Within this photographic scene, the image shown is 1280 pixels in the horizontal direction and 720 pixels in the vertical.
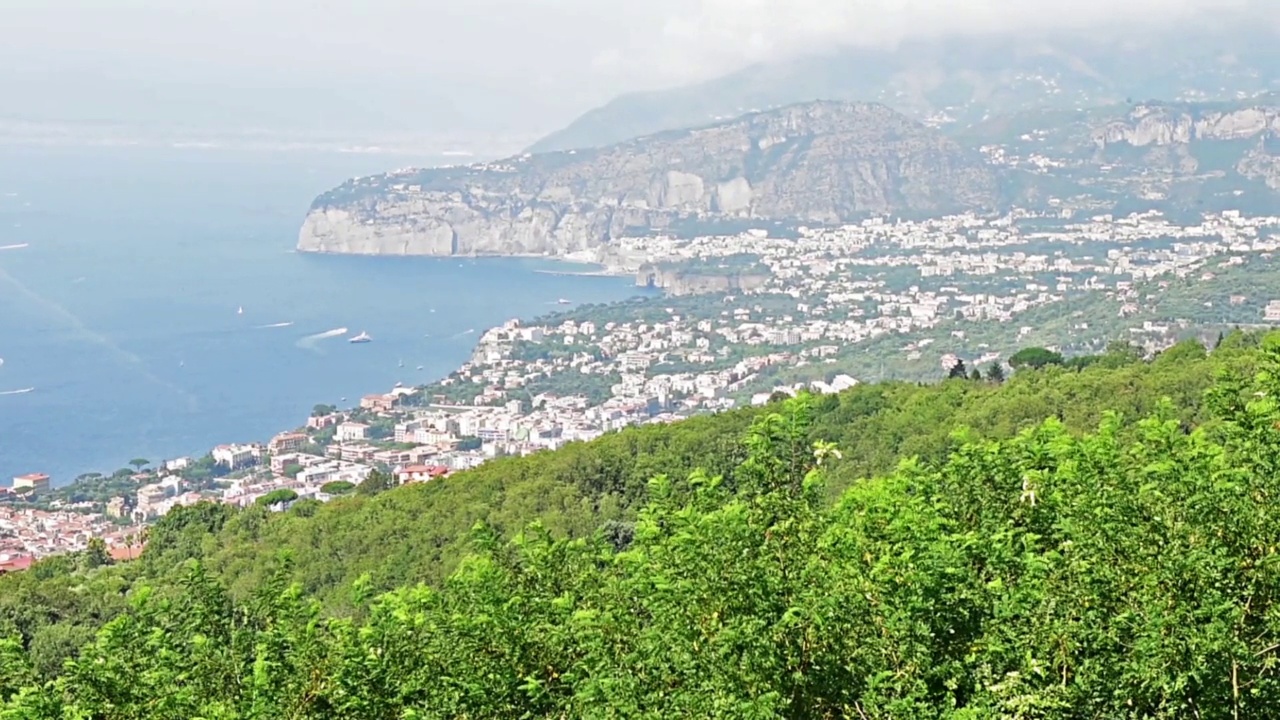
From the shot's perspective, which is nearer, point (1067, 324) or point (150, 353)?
point (1067, 324)

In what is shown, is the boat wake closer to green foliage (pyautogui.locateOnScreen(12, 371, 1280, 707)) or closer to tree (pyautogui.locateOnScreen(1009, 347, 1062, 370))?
tree (pyautogui.locateOnScreen(1009, 347, 1062, 370))

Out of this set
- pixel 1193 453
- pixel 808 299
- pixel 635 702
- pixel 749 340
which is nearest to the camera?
pixel 635 702

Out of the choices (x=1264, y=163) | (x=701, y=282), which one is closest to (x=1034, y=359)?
(x=701, y=282)

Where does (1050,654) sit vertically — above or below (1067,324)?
above

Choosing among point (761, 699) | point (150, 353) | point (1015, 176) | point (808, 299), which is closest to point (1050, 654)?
point (761, 699)

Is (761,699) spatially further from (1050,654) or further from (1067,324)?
(1067,324)

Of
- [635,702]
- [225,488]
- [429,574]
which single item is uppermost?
[635,702]
